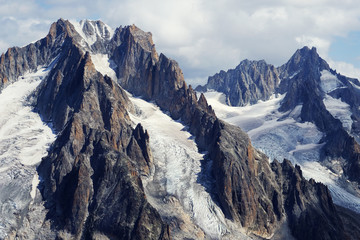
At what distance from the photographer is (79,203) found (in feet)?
510

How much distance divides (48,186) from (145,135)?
1655 inches

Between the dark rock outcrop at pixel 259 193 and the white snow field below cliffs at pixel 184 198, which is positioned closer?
the white snow field below cliffs at pixel 184 198

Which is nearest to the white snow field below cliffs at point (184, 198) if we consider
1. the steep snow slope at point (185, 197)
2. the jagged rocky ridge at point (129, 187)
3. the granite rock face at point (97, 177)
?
the steep snow slope at point (185, 197)

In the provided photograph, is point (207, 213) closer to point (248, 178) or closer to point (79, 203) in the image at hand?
point (248, 178)

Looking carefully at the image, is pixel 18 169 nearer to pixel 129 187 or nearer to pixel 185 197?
pixel 129 187

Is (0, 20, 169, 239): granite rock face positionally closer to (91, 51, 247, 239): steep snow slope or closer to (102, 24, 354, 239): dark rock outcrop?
(91, 51, 247, 239): steep snow slope

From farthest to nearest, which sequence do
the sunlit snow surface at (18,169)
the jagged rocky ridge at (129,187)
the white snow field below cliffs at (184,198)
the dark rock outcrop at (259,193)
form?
the dark rock outcrop at (259,193), the white snow field below cliffs at (184,198), the sunlit snow surface at (18,169), the jagged rocky ridge at (129,187)

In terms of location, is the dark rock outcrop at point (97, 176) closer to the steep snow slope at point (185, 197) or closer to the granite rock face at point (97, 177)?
the granite rock face at point (97, 177)

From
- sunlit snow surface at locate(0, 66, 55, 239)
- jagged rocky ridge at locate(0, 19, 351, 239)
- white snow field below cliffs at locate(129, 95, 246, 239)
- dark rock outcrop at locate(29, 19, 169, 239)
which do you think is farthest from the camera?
white snow field below cliffs at locate(129, 95, 246, 239)

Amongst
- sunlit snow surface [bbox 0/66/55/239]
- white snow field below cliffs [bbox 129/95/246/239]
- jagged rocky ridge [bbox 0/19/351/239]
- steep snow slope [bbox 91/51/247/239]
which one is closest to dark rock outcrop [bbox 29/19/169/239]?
jagged rocky ridge [bbox 0/19/351/239]

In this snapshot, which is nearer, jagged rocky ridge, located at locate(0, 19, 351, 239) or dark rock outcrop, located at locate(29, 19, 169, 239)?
dark rock outcrop, located at locate(29, 19, 169, 239)

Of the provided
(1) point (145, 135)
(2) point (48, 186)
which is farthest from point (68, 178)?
(1) point (145, 135)

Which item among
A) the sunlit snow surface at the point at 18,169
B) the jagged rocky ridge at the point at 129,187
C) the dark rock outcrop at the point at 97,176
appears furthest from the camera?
the sunlit snow surface at the point at 18,169

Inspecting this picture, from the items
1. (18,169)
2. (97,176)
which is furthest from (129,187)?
(18,169)
